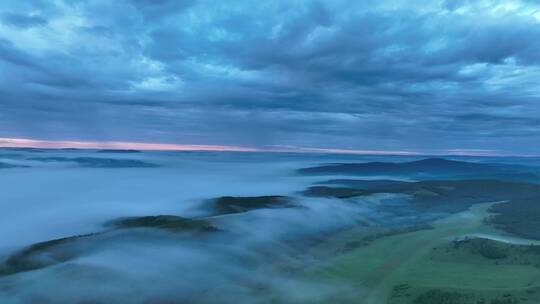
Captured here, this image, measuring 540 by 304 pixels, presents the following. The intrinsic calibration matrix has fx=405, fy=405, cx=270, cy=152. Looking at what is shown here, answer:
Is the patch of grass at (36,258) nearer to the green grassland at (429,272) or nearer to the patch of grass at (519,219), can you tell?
the green grassland at (429,272)

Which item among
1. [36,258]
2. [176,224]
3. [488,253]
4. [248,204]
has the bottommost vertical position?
[36,258]

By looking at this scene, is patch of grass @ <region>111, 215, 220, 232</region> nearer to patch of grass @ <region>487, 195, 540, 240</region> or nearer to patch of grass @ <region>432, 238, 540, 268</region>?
patch of grass @ <region>432, 238, 540, 268</region>

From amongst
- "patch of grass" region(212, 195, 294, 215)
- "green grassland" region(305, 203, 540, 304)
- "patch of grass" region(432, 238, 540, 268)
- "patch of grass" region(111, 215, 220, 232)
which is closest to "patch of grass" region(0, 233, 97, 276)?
"patch of grass" region(111, 215, 220, 232)

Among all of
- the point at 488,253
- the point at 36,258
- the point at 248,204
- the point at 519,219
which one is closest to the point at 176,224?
the point at 36,258

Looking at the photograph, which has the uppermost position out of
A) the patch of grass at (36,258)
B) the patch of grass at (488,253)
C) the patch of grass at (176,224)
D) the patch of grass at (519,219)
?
the patch of grass at (488,253)

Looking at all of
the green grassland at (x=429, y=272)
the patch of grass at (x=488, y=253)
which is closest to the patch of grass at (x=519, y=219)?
the green grassland at (x=429, y=272)

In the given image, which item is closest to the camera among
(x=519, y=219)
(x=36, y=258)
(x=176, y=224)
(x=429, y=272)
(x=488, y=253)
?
(x=429, y=272)

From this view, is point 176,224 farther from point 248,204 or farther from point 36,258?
point 248,204

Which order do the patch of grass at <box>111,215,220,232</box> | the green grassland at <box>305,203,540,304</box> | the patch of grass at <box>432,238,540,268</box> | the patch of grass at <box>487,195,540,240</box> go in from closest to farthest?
the green grassland at <box>305,203,540,304</box> < the patch of grass at <box>432,238,540,268</box> < the patch of grass at <box>487,195,540,240</box> < the patch of grass at <box>111,215,220,232</box>
